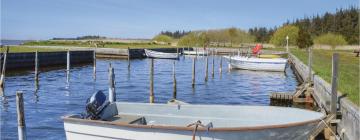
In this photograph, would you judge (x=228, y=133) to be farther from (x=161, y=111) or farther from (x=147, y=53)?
(x=147, y=53)

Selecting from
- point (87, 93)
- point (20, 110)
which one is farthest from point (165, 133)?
point (87, 93)

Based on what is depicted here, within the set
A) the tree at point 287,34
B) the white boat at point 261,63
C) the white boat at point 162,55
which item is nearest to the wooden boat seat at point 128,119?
the white boat at point 261,63

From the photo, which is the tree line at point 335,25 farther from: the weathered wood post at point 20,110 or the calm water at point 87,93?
the weathered wood post at point 20,110

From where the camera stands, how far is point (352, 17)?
132375mm

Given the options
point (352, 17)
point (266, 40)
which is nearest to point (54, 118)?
point (352, 17)

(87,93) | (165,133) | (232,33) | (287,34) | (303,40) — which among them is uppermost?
(232,33)

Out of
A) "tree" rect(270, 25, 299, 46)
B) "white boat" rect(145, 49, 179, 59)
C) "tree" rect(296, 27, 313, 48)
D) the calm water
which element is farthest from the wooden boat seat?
"tree" rect(270, 25, 299, 46)

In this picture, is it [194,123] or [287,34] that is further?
[287,34]

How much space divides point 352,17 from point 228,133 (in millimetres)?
130920

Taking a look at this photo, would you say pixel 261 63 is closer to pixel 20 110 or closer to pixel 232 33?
pixel 20 110

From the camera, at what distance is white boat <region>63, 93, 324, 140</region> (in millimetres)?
12820

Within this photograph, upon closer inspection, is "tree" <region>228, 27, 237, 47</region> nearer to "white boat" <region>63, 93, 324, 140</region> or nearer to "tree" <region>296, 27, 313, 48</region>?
"tree" <region>296, 27, 313, 48</region>

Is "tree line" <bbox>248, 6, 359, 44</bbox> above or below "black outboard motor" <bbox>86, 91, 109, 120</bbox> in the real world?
above

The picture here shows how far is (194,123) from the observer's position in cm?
1309
